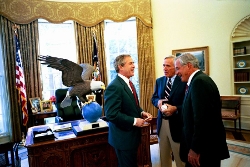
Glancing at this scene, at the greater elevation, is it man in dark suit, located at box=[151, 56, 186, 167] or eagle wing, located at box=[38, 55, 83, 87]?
eagle wing, located at box=[38, 55, 83, 87]

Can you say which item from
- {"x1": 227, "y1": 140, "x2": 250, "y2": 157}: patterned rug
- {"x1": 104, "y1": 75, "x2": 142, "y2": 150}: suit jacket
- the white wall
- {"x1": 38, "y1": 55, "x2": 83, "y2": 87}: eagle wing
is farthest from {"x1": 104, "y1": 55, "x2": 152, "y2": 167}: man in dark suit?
the white wall

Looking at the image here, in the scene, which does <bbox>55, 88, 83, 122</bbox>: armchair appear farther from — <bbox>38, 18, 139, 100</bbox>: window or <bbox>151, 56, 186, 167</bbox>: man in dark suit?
<bbox>151, 56, 186, 167</bbox>: man in dark suit

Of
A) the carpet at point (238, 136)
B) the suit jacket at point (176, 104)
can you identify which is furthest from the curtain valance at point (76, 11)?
the suit jacket at point (176, 104)

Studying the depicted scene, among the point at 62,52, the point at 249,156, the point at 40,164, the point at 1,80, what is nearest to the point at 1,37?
the point at 1,80

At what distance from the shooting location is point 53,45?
17.1ft

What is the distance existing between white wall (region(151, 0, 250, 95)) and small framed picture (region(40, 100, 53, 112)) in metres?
3.00

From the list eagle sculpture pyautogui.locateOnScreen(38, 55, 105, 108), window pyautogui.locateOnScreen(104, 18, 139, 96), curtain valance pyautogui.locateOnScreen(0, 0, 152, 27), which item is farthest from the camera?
window pyautogui.locateOnScreen(104, 18, 139, 96)

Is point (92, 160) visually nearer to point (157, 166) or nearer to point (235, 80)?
point (157, 166)

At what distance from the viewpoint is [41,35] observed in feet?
16.6

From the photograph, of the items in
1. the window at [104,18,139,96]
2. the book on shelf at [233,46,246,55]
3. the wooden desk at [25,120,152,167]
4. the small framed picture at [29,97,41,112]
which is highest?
the window at [104,18,139,96]

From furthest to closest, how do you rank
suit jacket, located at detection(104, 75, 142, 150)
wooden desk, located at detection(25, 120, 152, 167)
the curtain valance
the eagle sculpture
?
the curtain valance → the eagle sculpture → wooden desk, located at detection(25, 120, 152, 167) → suit jacket, located at detection(104, 75, 142, 150)

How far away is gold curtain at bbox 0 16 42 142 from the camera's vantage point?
4391mm

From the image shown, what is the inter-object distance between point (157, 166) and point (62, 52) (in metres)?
3.82

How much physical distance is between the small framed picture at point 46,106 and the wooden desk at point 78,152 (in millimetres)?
2362
